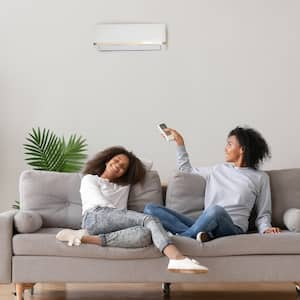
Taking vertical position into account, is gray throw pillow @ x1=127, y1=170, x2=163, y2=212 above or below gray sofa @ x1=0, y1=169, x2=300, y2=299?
above

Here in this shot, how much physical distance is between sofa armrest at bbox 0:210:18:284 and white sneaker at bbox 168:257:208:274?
3.16 ft

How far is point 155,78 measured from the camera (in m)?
5.20

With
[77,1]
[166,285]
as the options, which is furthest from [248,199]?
[77,1]

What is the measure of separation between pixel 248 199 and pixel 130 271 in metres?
0.98

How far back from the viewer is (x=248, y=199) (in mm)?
4133

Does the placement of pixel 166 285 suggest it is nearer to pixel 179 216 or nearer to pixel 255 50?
pixel 179 216

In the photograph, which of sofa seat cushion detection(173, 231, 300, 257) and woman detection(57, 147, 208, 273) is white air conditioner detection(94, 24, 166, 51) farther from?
sofa seat cushion detection(173, 231, 300, 257)

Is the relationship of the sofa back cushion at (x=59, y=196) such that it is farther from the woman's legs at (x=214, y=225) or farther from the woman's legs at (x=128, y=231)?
the woman's legs at (x=214, y=225)

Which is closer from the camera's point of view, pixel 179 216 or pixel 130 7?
pixel 179 216

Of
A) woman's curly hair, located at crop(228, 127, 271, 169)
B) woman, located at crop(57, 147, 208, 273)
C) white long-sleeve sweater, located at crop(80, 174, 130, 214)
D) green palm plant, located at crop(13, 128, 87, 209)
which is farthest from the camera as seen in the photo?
green palm plant, located at crop(13, 128, 87, 209)

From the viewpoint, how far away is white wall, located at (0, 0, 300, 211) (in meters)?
5.17

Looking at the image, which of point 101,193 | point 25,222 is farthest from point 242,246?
point 25,222

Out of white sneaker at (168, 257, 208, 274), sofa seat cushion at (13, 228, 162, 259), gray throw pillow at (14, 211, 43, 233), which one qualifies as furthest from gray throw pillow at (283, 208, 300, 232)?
gray throw pillow at (14, 211, 43, 233)

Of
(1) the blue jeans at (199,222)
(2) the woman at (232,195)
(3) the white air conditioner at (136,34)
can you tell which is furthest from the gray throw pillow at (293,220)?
(3) the white air conditioner at (136,34)
